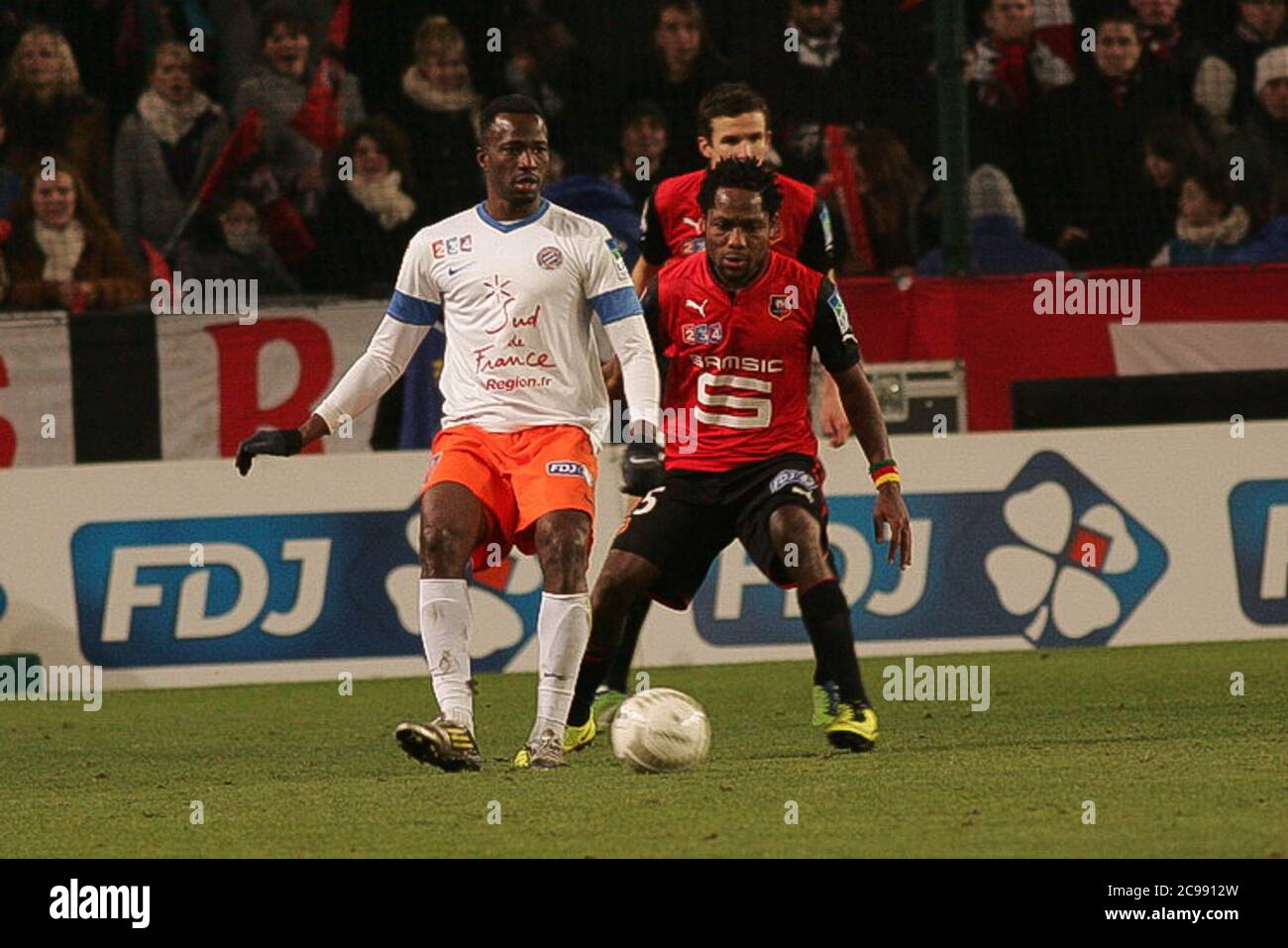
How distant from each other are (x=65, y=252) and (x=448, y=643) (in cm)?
613

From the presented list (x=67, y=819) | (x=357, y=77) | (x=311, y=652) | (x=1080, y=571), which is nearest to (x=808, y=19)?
(x=357, y=77)

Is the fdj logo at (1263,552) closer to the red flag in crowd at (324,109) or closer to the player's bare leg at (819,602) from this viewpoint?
the player's bare leg at (819,602)

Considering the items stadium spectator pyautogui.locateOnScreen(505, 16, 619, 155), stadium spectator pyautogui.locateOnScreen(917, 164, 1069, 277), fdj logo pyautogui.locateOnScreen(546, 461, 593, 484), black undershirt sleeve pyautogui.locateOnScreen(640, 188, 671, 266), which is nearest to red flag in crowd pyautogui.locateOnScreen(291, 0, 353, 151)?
stadium spectator pyautogui.locateOnScreen(505, 16, 619, 155)

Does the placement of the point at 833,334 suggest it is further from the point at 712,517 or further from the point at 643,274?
the point at 643,274

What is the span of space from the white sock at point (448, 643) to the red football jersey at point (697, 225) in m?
1.92

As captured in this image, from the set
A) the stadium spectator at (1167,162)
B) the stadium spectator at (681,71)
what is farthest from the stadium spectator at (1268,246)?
the stadium spectator at (681,71)

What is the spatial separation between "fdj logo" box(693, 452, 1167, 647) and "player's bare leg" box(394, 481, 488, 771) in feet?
13.8

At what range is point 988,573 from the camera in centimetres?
1140

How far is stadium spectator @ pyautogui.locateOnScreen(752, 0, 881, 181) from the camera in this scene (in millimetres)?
12977

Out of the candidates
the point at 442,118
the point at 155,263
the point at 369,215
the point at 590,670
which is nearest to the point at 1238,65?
the point at 442,118

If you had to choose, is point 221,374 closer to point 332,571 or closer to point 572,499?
point 332,571

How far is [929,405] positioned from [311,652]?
3.22 meters

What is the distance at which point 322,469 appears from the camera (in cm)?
1143

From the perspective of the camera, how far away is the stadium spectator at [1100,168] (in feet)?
42.0
